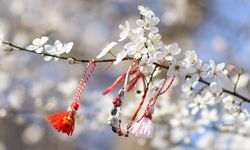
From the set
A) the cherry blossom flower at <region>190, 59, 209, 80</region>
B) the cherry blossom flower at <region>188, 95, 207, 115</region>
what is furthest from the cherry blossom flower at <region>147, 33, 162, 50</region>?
the cherry blossom flower at <region>188, 95, 207, 115</region>

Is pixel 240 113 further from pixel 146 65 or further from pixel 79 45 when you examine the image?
pixel 79 45

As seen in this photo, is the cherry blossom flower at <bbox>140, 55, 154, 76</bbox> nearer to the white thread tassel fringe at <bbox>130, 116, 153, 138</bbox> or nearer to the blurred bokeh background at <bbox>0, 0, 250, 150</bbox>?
the white thread tassel fringe at <bbox>130, 116, 153, 138</bbox>

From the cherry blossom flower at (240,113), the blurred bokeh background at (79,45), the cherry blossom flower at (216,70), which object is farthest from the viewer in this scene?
the blurred bokeh background at (79,45)

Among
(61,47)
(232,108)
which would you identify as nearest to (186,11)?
(232,108)

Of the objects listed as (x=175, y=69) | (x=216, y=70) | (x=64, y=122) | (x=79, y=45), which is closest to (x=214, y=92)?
(x=216, y=70)

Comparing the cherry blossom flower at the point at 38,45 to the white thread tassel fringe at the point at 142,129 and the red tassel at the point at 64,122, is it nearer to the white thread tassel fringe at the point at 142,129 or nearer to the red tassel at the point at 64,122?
the red tassel at the point at 64,122

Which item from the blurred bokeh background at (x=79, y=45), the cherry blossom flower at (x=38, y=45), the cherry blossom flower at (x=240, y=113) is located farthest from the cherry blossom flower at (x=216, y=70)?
the blurred bokeh background at (x=79, y=45)
